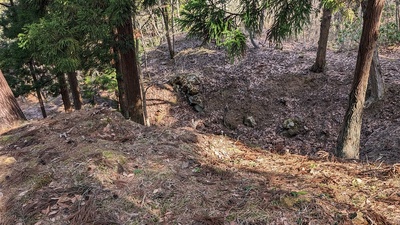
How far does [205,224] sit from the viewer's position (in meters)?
2.61

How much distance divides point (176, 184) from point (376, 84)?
8.91 meters

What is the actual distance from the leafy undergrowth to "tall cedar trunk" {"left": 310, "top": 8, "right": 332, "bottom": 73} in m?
8.23

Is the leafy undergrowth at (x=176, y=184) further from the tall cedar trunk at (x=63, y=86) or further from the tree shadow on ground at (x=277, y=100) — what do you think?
the tall cedar trunk at (x=63, y=86)

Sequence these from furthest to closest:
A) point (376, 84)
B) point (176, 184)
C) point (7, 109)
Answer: point (376, 84), point (7, 109), point (176, 184)

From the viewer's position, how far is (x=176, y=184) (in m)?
3.29

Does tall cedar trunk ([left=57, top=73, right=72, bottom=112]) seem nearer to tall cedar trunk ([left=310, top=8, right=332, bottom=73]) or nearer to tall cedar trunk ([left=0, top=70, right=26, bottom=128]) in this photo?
tall cedar trunk ([left=0, top=70, right=26, bottom=128])

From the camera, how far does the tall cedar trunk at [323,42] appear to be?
10.5m

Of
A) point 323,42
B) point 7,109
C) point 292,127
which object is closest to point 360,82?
point 292,127

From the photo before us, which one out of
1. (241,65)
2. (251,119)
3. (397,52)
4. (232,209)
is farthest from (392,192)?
(397,52)

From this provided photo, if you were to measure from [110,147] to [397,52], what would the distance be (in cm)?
1399

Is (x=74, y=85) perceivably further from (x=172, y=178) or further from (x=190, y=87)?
(x=172, y=178)

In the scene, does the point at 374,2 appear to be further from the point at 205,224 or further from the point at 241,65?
the point at 241,65

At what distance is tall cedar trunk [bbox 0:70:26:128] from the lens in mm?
5924

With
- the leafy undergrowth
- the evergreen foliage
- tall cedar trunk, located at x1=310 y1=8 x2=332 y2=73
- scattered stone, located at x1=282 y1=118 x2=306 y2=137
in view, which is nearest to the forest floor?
the leafy undergrowth
